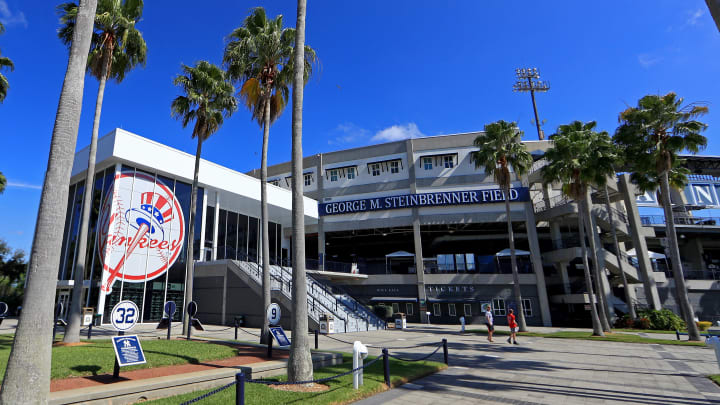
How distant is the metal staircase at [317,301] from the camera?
2222 cm

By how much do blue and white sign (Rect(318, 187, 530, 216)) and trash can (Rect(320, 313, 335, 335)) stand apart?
1674 cm

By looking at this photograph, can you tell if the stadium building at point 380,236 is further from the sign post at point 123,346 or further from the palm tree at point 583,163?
the sign post at point 123,346

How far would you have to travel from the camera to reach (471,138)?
1455 inches

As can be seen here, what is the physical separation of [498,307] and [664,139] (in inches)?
715

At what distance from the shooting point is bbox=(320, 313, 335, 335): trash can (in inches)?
822

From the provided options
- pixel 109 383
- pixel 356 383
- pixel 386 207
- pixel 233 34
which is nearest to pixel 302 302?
pixel 356 383

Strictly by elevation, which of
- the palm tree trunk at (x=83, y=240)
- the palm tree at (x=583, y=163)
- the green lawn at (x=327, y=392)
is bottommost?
the green lawn at (x=327, y=392)

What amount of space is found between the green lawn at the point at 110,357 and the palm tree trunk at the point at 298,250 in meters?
3.42

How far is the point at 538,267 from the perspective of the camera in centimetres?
3238

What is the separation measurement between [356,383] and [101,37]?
16743 millimetres

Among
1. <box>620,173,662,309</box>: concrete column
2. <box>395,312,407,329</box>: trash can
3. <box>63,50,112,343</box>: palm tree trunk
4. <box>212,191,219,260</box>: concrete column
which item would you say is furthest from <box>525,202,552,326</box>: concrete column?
<box>63,50,112,343</box>: palm tree trunk

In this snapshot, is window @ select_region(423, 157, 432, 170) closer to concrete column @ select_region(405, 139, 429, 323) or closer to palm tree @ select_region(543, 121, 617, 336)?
concrete column @ select_region(405, 139, 429, 323)

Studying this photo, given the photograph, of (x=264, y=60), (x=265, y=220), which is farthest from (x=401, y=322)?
(x=264, y=60)

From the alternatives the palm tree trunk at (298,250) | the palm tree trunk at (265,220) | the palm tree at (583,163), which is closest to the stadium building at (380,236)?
the palm tree at (583,163)
